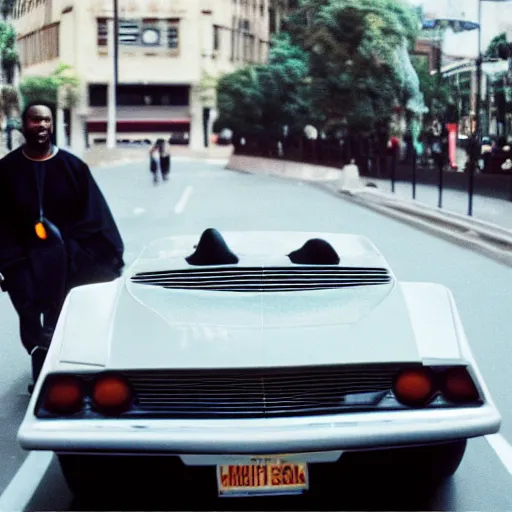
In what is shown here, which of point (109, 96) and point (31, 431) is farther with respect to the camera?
point (109, 96)

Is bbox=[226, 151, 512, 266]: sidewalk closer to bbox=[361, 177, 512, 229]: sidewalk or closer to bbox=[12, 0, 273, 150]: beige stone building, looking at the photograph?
bbox=[361, 177, 512, 229]: sidewalk

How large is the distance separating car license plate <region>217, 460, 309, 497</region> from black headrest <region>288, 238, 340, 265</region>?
3.79 feet

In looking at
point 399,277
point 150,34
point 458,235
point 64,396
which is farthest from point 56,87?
point 64,396

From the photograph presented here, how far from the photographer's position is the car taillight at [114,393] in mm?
4066

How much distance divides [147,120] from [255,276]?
325ft

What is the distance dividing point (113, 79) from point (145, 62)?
133 inches

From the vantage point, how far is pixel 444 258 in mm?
15773

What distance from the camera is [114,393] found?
407 cm

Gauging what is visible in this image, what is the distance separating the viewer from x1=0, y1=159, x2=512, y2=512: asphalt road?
15.5 feet

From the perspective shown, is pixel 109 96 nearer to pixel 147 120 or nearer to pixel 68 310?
pixel 147 120

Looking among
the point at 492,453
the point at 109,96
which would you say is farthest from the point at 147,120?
the point at 492,453

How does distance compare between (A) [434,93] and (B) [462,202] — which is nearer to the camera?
(B) [462,202]

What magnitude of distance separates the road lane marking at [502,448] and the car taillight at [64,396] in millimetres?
2248

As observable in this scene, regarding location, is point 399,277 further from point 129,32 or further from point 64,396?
point 129,32
